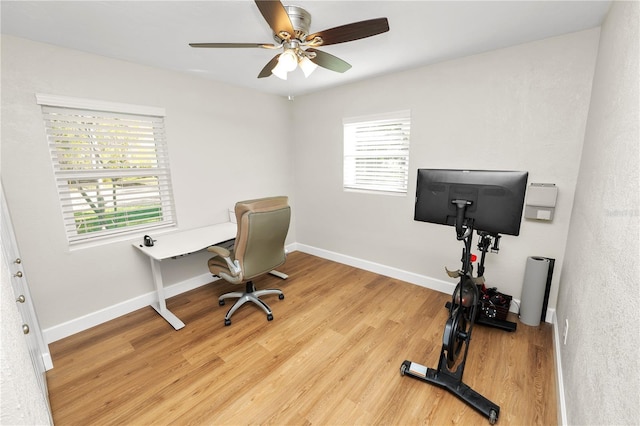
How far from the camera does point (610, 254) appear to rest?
107 centimetres

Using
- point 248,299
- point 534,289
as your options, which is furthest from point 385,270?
point 248,299

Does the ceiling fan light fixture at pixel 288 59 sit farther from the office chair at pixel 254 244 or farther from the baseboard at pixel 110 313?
the baseboard at pixel 110 313

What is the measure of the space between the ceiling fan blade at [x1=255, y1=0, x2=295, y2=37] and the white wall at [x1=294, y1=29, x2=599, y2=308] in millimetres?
1836

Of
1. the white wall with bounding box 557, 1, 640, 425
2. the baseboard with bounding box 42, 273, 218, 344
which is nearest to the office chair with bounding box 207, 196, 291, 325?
the baseboard with bounding box 42, 273, 218, 344

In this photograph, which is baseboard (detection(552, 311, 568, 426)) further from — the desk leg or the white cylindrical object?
the desk leg

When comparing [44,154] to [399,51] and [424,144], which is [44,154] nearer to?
[399,51]

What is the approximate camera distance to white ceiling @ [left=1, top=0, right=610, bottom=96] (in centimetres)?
165

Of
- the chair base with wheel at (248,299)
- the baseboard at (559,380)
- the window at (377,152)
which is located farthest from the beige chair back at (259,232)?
the baseboard at (559,380)

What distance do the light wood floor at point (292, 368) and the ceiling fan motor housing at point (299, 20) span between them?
7.45ft

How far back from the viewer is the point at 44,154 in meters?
2.12

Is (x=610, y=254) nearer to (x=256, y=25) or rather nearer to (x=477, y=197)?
(x=477, y=197)

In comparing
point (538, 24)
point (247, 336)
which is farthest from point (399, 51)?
point (247, 336)

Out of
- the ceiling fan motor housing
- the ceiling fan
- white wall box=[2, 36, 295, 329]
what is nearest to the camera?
the ceiling fan

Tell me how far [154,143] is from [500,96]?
3418 mm
